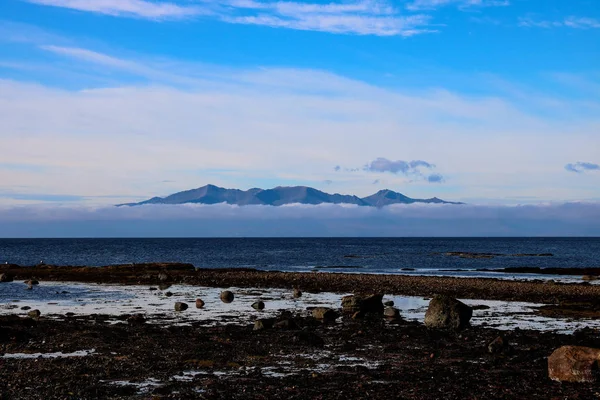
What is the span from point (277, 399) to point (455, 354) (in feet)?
33.7

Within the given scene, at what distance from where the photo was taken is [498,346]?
26.3 m

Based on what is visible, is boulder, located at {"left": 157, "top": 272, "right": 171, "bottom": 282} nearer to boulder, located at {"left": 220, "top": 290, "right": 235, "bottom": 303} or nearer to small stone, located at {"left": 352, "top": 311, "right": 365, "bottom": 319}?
boulder, located at {"left": 220, "top": 290, "right": 235, "bottom": 303}

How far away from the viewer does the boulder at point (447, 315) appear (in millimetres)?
33281

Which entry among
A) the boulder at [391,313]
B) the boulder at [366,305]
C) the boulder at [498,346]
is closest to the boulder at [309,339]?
the boulder at [498,346]

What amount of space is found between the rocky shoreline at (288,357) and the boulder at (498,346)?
0.18 ft

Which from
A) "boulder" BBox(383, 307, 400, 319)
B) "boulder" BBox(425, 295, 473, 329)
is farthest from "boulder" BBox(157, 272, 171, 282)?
"boulder" BBox(425, 295, 473, 329)

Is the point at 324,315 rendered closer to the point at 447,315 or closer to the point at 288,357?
the point at 447,315

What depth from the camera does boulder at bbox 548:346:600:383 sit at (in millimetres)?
20453

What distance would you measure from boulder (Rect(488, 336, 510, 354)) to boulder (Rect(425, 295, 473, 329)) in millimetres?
6611

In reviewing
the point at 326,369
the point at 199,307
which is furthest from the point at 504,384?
the point at 199,307

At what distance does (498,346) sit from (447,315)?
7.11 metres

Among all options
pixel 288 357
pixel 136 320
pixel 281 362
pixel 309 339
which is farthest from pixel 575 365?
pixel 136 320

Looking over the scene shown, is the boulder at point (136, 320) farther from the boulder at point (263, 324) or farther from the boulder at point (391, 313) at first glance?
the boulder at point (391, 313)

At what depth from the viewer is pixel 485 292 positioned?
56156 mm
